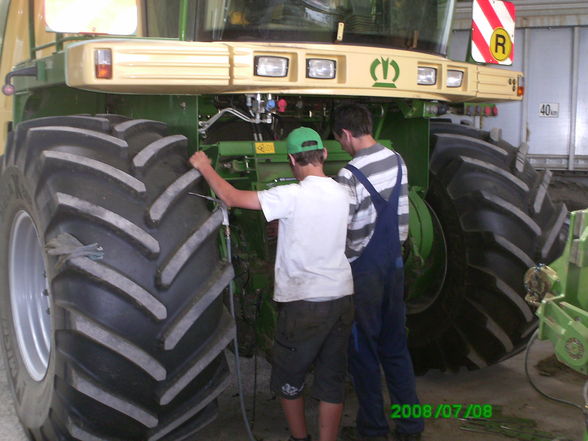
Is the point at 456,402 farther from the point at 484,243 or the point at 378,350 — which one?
the point at 484,243

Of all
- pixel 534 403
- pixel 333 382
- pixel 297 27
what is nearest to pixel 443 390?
pixel 534 403

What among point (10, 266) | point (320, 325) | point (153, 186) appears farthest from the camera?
point (10, 266)

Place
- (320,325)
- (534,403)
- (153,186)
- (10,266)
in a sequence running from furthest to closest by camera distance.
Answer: (534,403) < (10,266) < (320,325) < (153,186)

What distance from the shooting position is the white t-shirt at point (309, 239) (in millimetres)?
3146

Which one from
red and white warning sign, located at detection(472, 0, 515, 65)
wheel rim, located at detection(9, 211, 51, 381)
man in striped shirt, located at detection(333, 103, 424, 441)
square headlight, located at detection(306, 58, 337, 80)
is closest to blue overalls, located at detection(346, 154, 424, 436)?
man in striped shirt, located at detection(333, 103, 424, 441)

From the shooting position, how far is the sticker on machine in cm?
864

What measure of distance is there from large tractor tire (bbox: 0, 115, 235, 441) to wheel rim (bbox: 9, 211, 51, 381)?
425 mm

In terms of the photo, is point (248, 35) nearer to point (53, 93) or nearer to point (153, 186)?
point (153, 186)

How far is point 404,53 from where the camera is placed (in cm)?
361

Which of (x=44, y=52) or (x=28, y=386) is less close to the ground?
(x=44, y=52)

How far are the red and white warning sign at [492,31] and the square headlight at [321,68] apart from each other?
1023 mm

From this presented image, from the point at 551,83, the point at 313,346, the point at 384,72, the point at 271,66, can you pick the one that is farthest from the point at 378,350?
the point at 551,83

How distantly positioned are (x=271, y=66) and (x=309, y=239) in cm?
77

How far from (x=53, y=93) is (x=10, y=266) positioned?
115cm
